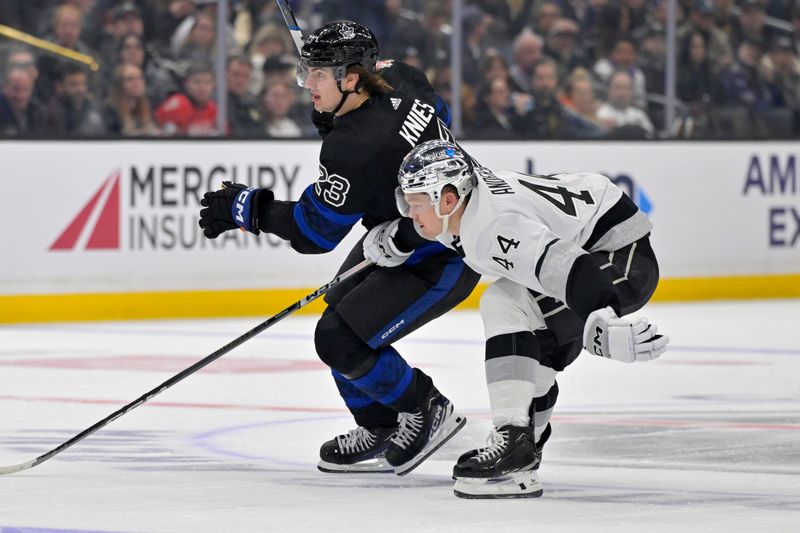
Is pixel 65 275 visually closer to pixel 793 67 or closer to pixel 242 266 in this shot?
pixel 242 266

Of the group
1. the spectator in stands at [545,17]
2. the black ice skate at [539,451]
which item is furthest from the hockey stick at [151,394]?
the spectator in stands at [545,17]

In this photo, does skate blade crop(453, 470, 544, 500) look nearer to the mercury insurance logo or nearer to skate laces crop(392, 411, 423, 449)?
skate laces crop(392, 411, 423, 449)

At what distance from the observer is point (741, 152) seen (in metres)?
11.1

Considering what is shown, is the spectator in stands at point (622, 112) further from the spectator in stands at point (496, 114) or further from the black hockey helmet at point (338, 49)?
the black hockey helmet at point (338, 49)

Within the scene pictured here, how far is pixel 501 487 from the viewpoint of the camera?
426 centimetres

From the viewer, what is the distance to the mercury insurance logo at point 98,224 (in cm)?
925

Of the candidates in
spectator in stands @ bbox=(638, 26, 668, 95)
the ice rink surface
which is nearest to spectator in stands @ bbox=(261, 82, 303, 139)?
the ice rink surface

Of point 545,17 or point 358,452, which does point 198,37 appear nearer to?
point 545,17

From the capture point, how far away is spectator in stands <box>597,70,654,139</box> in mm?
10828

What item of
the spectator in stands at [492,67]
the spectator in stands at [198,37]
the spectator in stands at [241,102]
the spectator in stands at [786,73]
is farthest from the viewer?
the spectator in stands at [786,73]

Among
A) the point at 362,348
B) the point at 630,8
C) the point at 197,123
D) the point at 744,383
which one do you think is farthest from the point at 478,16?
the point at 362,348

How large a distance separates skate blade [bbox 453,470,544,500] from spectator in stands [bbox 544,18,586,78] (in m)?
6.72

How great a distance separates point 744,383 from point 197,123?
3.96 metres

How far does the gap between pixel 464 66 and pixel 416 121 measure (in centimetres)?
583
